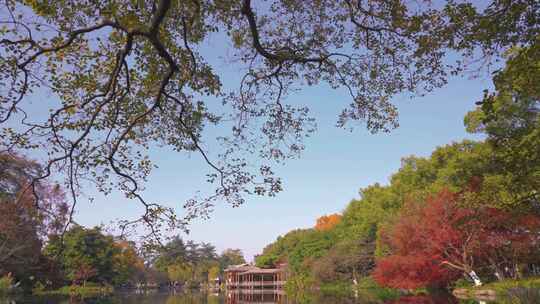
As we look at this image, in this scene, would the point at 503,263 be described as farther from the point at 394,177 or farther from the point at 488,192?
the point at 394,177

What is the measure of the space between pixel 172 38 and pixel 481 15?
4.00m

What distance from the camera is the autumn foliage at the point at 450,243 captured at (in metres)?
17.6

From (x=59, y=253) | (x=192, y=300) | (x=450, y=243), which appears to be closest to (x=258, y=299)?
(x=192, y=300)

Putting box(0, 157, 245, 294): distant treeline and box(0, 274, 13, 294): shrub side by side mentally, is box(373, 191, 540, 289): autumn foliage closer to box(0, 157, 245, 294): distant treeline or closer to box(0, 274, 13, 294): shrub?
box(0, 157, 245, 294): distant treeline

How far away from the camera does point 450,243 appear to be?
1861cm

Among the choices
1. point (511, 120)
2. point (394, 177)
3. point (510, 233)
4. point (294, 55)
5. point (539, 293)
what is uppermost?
point (394, 177)

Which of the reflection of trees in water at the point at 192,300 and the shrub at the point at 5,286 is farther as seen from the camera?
the reflection of trees in water at the point at 192,300

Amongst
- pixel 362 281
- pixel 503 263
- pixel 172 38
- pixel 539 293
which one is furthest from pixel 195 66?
pixel 362 281

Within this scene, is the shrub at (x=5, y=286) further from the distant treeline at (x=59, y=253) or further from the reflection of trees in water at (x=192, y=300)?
the reflection of trees in water at (x=192, y=300)

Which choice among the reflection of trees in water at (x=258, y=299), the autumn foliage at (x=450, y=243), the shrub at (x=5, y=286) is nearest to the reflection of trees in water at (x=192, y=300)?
the reflection of trees in water at (x=258, y=299)

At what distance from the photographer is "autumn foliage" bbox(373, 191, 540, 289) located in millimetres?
17641

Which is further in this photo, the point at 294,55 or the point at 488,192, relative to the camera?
the point at 488,192

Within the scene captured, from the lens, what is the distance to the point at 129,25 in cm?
491

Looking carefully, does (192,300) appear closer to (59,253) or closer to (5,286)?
(5,286)
